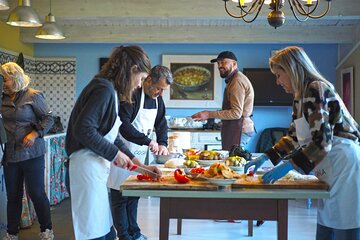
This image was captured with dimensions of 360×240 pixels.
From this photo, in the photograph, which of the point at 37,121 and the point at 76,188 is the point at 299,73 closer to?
the point at 76,188

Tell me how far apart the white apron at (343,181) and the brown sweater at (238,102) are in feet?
6.19

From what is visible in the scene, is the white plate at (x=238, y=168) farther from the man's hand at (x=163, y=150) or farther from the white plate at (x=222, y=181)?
the man's hand at (x=163, y=150)

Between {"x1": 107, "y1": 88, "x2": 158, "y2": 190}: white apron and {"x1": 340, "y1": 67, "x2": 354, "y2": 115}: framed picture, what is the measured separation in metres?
4.27

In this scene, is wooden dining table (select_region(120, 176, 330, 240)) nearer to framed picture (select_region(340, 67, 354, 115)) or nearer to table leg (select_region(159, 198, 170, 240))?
table leg (select_region(159, 198, 170, 240))

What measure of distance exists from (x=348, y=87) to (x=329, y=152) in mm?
5172

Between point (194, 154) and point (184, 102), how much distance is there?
4122 mm

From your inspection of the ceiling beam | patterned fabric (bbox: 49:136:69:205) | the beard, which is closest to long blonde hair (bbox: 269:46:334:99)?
the beard

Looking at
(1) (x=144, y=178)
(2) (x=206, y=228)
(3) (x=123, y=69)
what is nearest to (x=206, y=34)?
(2) (x=206, y=228)

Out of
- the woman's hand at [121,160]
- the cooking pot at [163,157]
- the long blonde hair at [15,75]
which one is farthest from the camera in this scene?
the long blonde hair at [15,75]

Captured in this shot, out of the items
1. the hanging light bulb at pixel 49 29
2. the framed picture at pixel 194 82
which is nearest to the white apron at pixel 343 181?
the hanging light bulb at pixel 49 29

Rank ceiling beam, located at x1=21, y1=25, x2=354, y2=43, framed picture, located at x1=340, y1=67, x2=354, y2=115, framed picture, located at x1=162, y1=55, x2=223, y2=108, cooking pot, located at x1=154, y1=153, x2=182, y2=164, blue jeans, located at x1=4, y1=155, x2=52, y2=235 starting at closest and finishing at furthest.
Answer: cooking pot, located at x1=154, y1=153, x2=182, y2=164 < blue jeans, located at x1=4, y1=155, x2=52, y2=235 < framed picture, located at x1=340, y1=67, x2=354, y2=115 < ceiling beam, located at x1=21, y1=25, x2=354, y2=43 < framed picture, located at x1=162, y1=55, x2=223, y2=108

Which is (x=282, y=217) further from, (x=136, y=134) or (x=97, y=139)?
(x=136, y=134)

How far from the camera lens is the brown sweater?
13.5 feet

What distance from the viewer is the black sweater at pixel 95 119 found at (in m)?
2.17
